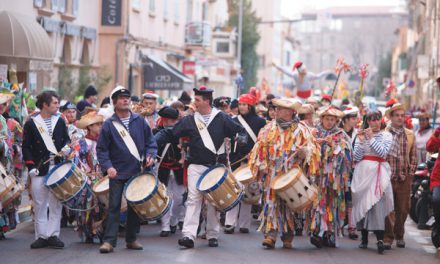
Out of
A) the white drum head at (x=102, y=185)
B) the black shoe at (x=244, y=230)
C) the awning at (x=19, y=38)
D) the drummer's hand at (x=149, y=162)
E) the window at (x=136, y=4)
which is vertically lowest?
the black shoe at (x=244, y=230)

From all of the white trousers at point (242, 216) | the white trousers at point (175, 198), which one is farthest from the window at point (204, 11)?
the white trousers at point (175, 198)

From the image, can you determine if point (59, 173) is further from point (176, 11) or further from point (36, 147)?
point (176, 11)

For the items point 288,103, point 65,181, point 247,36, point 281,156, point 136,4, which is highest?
point 136,4

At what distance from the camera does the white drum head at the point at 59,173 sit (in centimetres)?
1262

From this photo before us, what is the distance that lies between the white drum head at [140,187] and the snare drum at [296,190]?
1.51 meters

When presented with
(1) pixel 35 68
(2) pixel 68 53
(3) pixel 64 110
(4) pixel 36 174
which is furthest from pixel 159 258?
(2) pixel 68 53

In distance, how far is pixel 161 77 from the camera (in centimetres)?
3844

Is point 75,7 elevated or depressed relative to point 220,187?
elevated

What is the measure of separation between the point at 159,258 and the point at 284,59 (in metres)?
104

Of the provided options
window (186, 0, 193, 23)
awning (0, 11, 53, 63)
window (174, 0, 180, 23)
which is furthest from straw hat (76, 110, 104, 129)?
window (186, 0, 193, 23)

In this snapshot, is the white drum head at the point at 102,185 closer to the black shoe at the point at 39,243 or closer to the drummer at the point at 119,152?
the drummer at the point at 119,152

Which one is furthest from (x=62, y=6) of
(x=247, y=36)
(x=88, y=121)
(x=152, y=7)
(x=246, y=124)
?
(x=247, y=36)

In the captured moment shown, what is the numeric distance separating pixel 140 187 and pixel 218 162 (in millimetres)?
1355

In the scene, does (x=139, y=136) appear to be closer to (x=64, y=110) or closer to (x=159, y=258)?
(x=159, y=258)
